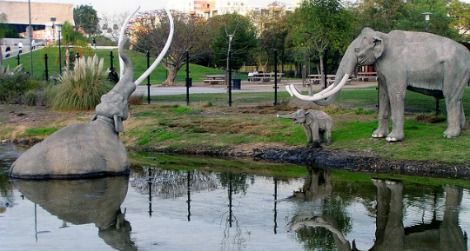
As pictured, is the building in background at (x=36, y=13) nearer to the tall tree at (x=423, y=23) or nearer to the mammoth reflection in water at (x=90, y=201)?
the tall tree at (x=423, y=23)

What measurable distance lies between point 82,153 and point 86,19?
370 feet

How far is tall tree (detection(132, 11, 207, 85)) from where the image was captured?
45.2 m

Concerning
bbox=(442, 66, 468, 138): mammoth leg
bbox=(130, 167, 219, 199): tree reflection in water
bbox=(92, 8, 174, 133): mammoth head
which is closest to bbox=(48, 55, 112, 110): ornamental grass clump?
bbox=(130, 167, 219, 199): tree reflection in water

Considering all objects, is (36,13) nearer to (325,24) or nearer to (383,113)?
(325,24)

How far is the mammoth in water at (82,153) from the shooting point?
12516 mm

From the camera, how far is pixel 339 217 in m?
9.91

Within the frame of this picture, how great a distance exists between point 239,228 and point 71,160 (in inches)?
165

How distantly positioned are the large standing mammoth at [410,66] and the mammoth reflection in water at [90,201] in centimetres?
441

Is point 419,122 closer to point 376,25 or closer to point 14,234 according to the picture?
point 14,234

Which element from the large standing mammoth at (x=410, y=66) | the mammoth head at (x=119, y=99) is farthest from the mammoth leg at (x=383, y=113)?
the mammoth head at (x=119, y=99)

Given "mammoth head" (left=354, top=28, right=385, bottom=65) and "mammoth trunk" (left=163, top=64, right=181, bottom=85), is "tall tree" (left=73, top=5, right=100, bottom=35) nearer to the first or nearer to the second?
"mammoth trunk" (left=163, top=64, right=181, bottom=85)

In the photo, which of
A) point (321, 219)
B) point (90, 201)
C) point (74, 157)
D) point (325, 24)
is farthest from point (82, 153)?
point (325, 24)

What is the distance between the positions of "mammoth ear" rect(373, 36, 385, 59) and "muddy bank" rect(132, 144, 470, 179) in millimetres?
1835

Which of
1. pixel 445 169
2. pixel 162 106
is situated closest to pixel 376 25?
pixel 162 106
